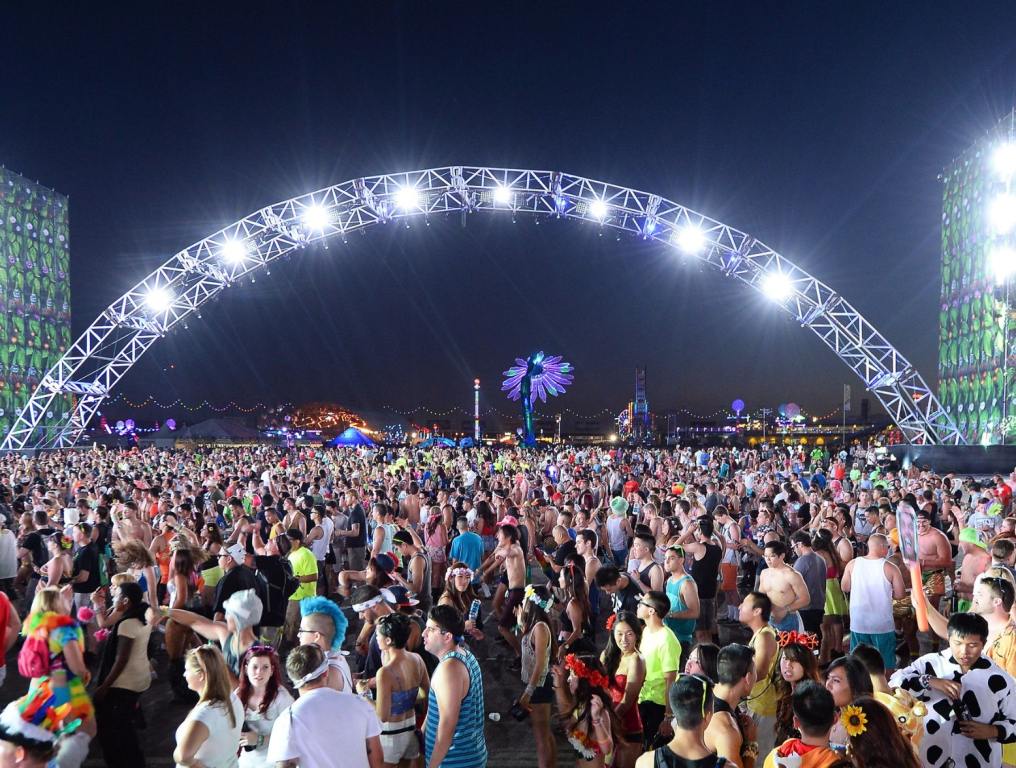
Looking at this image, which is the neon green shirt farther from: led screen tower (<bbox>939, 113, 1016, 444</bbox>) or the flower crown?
led screen tower (<bbox>939, 113, 1016, 444</bbox>)

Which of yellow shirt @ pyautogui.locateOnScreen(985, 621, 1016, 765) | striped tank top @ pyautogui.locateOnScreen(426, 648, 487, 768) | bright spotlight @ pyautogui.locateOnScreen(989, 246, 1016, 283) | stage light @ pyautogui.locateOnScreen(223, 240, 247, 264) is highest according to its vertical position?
bright spotlight @ pyautogui.locateOnScreen(989, 246, 1016, 283)

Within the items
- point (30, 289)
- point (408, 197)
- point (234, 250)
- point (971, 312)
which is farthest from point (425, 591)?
point (30, 289)

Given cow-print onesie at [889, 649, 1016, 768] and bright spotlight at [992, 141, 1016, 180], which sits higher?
bright spotlight at [992, 141, 1016, 180]

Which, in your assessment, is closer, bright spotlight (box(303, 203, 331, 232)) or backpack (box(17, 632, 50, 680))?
backpack (box(17, 632, 50, 680))

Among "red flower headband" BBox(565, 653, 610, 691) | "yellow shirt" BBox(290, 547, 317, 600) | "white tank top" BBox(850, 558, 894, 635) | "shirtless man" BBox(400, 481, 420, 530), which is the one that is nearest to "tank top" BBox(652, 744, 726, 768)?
"red flower headband" BBox(565, 653, 610, 691)

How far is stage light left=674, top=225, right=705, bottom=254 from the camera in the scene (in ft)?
88.4

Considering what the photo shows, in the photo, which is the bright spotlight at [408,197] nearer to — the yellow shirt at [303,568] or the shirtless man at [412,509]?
the shirtless man at [412,509]

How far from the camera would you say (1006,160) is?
131ft

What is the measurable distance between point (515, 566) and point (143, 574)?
12.7 feet

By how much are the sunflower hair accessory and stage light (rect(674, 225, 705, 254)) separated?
25444mm

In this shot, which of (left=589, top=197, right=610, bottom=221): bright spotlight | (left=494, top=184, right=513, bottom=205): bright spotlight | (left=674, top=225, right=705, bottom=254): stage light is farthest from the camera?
(left=674, top=225, right=705, bottom=254): stage light

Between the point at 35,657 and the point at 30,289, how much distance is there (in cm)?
5506

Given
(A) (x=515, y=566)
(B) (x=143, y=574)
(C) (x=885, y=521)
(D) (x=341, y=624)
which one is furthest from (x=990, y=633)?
(B) (x=143, y=574)

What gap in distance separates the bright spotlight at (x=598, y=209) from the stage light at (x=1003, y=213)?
27.9 metres
